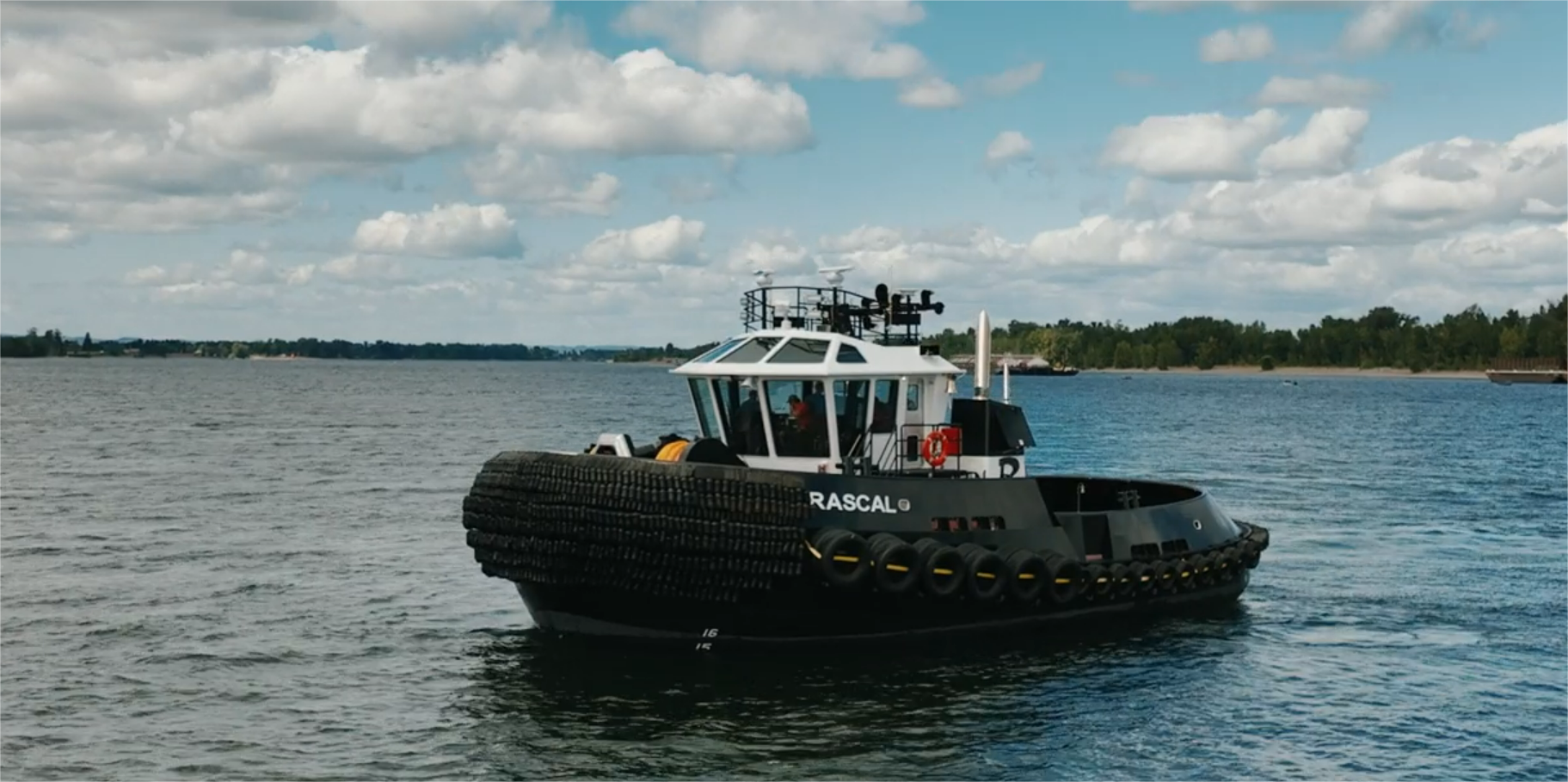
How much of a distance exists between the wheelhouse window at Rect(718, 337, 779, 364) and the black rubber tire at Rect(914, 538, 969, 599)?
3.19 m

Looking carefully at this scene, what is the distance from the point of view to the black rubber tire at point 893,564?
17.5m

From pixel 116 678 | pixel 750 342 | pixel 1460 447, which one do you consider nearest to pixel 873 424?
pixel 750 342

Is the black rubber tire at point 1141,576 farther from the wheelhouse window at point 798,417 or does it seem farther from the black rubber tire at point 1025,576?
the wheelhouse window at point 798,417

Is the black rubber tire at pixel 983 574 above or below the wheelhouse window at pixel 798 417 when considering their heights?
below

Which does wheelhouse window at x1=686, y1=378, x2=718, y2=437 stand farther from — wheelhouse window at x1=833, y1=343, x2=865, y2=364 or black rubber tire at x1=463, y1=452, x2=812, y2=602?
black rubber tire at x1=463, y1=452, x2=812, y2=602

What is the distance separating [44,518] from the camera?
105ft

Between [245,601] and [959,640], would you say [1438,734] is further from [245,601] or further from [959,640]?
[245,601]

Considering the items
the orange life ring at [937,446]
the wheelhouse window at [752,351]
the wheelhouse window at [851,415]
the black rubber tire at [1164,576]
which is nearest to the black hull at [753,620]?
the black rubber tire at [1164,576]

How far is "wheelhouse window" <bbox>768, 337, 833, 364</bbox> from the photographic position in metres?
19.2

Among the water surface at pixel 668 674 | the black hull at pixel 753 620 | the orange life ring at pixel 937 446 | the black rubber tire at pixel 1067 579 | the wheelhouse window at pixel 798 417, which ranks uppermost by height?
the wheelhouse window at pixel 798 417

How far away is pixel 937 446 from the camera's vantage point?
2016cm

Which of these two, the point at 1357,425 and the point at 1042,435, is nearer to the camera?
the point at 1042,435

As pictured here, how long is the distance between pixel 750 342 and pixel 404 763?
23.7 ft

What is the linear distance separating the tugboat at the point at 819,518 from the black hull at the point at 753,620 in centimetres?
3
